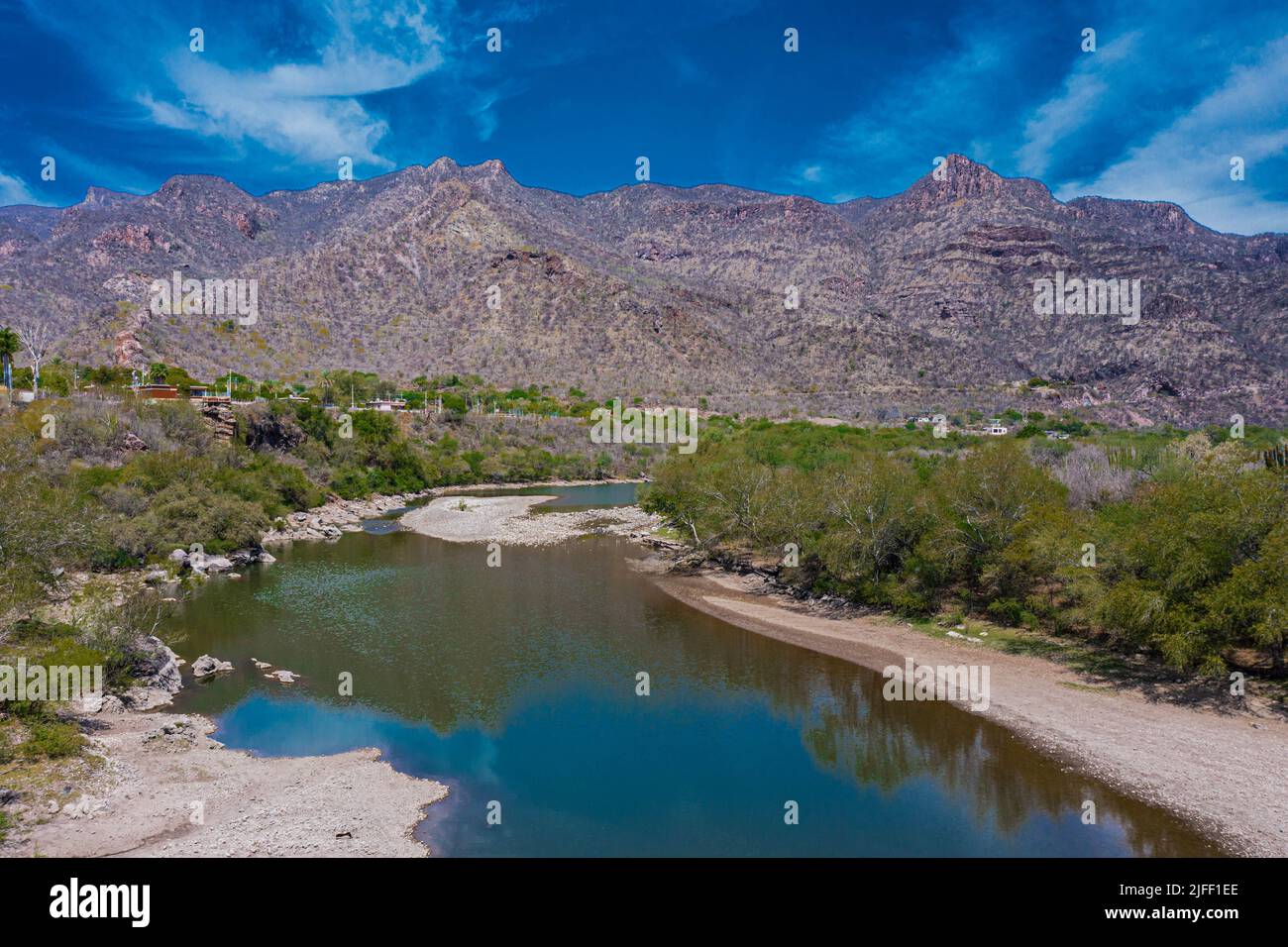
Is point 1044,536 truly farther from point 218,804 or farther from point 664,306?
point 664,306

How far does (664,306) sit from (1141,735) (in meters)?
119

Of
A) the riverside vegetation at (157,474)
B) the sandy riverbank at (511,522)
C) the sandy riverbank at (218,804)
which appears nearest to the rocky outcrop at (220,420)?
the riverside vegetation at (157,474)

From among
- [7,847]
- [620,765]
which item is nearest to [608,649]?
[620,765]

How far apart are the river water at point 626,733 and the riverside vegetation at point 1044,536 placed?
5.62 metres

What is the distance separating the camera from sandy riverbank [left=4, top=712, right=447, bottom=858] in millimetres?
12734

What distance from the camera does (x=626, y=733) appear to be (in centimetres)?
1866

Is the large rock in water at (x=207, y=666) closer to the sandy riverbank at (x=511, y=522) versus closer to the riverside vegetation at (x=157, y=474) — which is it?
the riverside vegetation at (x=157, y=474)

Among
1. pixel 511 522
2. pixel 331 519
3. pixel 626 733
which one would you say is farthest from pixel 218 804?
pixel 331 519

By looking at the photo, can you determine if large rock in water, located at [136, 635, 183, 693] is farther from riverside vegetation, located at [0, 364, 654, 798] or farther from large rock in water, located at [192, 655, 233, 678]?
large rock in water, located at [192, 655, 233, 678]

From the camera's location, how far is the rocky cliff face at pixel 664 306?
321 ft

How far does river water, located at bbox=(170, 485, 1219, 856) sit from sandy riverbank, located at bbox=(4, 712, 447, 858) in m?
0.78
